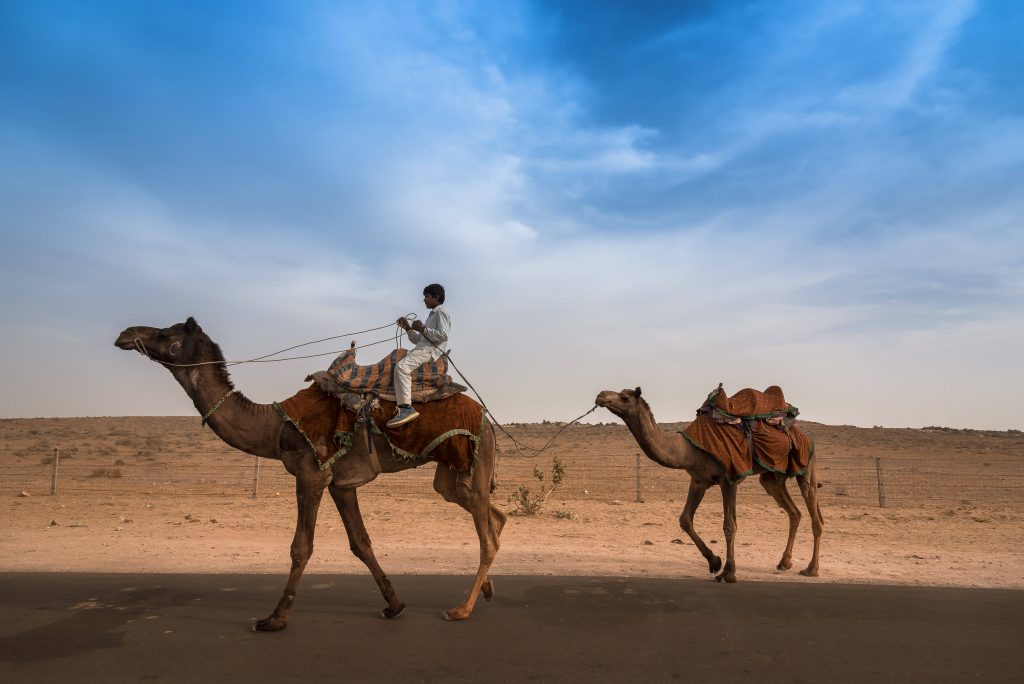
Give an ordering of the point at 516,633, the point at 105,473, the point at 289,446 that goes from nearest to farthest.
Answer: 1. the point at 516,633
2. the point at 289,446
3. the point at 105,473

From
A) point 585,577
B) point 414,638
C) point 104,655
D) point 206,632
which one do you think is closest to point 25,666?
point 104,655

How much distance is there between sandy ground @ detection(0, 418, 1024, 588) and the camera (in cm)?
1029

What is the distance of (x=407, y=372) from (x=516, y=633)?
2.74m

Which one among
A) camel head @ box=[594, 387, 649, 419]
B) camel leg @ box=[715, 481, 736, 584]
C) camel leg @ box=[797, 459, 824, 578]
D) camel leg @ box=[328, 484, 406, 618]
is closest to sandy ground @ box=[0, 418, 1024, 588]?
camel leg @ box=[715, 481, 736, 584]

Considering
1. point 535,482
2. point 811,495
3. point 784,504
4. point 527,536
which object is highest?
point 811,495

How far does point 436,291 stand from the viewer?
7887mm

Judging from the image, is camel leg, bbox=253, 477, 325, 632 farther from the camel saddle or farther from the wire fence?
the wire fence

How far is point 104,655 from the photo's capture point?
547cm

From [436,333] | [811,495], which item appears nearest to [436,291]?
[436,333]

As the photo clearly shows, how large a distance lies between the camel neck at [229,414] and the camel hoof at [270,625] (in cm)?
152

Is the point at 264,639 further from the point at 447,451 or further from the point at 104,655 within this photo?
the point at 447,451

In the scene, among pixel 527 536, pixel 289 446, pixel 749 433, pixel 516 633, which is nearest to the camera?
pixel 516 633

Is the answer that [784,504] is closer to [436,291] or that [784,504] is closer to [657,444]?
[657,444]

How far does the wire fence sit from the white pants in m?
12.5
